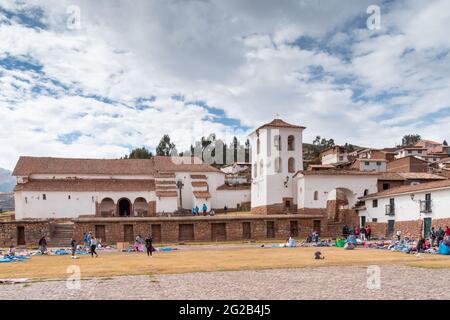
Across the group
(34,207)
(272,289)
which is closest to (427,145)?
(34,207)

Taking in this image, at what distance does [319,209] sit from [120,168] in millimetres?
26218

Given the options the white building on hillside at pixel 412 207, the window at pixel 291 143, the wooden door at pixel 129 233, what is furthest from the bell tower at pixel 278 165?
the wooden door at pixel 129 233

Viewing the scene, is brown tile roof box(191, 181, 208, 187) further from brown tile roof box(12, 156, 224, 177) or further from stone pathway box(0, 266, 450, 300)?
stone pathway box(0, 266, 450, 300)

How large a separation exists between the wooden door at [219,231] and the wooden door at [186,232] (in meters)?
1.81

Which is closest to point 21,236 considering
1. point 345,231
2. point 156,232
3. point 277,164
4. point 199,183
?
point 156,232

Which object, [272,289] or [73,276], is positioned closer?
[272,289]

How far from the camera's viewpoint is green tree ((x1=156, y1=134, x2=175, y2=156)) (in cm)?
9088

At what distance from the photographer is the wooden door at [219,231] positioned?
123ft

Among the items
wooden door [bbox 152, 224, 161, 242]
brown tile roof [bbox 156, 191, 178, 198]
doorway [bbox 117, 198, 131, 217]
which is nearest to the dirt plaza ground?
wooden door [bbox 152, 224, 161, 242]

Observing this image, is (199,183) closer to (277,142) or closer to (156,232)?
(277,142)

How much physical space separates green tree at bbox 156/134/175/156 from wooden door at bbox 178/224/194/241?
54.6 meters

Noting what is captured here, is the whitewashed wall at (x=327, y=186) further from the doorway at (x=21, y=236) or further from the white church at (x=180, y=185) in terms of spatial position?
the doorway at (x=21, y=236)

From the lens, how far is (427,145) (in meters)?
116
